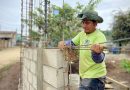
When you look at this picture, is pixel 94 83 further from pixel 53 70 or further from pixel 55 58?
pixel 53 70

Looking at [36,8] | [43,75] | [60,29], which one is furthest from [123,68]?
[43,75]

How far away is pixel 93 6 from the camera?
1203 cm

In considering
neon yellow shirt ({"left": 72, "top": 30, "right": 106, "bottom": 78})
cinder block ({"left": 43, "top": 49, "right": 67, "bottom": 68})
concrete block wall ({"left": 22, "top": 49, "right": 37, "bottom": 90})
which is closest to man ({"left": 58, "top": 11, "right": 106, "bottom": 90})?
neon yellow shirt ({"left": 72, "top": 30, "right": 106, "bottom": 78})

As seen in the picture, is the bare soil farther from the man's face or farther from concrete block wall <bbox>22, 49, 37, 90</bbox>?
the man's face

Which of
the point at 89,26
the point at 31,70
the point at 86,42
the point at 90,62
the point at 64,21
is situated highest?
the point at 64,21

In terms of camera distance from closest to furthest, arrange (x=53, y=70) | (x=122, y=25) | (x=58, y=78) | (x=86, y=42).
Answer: (x=86, y=42), (x=58, y=78), (x=53, y=70), (x=122, y=25)

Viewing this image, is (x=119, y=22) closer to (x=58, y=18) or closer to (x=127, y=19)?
(x=127, y=19)

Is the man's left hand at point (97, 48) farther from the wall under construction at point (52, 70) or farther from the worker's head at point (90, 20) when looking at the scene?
the wall under construction at point (52, 70)

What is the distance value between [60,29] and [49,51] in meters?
7.61

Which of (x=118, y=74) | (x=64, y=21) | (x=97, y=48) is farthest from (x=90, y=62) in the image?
(x=64, y=21)

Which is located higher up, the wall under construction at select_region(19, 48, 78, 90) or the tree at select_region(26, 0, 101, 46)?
the tree at select_region(26, 0, 101, 46)

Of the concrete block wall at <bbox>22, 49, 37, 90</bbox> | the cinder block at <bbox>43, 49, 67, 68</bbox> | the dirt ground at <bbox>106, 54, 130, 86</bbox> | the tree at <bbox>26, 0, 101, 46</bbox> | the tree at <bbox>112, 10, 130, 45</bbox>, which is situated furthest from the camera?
the tree at <bbox>112, 10, 130, 45</bbox>

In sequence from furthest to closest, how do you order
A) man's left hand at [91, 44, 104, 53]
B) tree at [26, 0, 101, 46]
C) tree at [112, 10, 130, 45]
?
tree at [112, 10, 130, 45] → tree at [26, 0, 101, 46] → man's left hand at [91, 44, 104, 53]

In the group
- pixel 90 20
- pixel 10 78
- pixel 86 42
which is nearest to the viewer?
pixel 90 20
